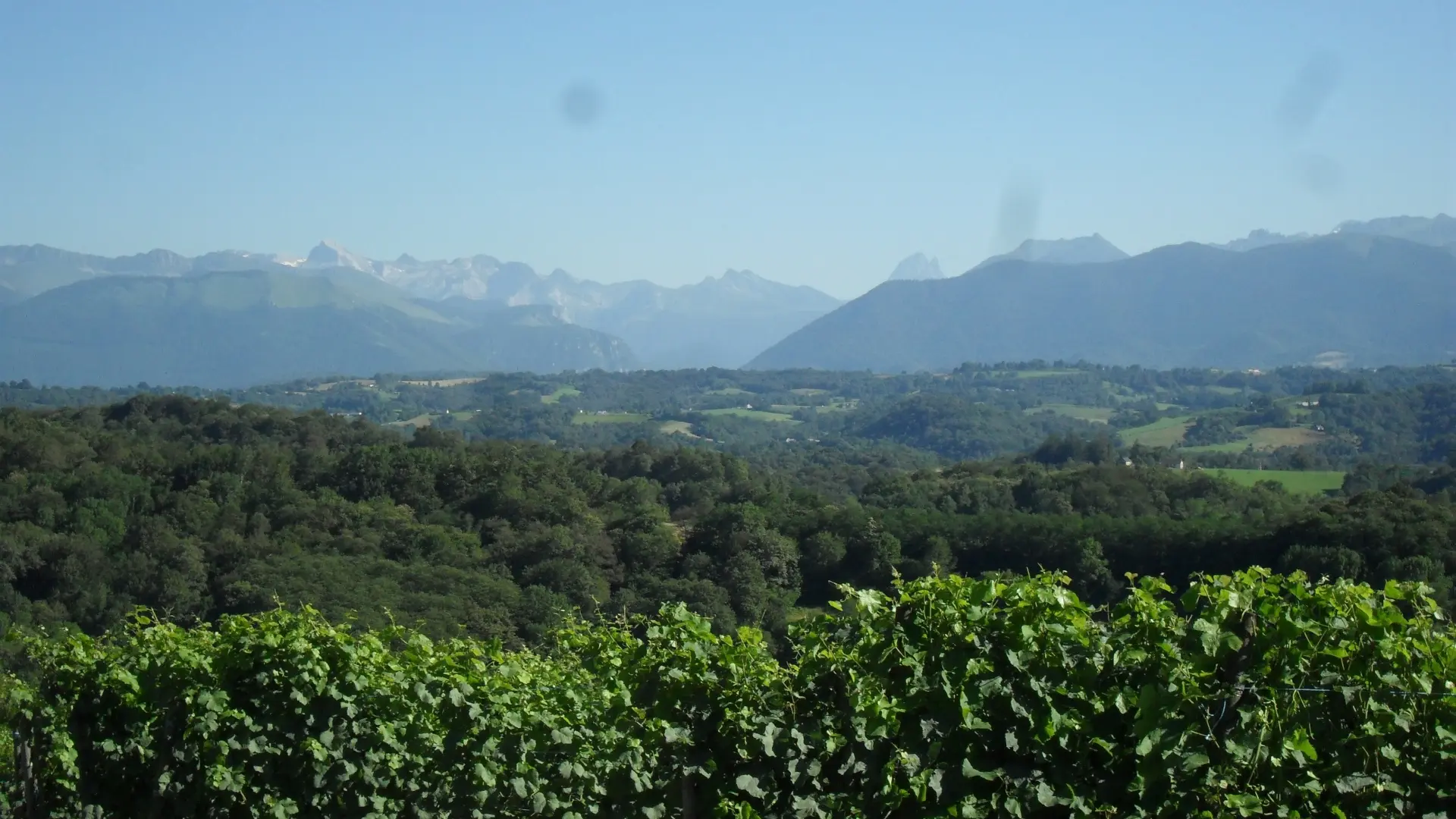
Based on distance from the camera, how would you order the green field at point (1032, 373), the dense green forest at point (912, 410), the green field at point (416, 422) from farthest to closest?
1. the green field at point (1032, 373)
2. the green field at point (416, 422)
3. the dense green forest at point (912, 410)

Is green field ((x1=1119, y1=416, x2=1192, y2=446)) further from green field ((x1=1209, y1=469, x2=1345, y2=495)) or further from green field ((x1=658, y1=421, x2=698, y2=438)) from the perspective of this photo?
green field ((x1=658, y1=421, x2=698, y2=438))

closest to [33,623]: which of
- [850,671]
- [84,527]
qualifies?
[84,527]

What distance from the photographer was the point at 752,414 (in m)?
141

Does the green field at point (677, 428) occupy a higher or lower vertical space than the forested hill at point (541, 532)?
lower

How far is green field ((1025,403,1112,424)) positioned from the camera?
133625 mm

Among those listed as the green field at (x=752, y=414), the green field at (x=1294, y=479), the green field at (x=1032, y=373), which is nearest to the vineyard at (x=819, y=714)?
the green field at (x=1294, y=479)

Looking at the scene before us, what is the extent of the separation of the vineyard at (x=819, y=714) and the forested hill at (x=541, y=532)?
20.5m

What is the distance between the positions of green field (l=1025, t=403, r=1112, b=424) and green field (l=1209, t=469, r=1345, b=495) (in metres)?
66.7

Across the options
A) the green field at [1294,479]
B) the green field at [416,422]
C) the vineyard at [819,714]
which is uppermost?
the vineyard at [819,714]

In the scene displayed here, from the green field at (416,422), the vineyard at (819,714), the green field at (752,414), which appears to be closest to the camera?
the vineyard at (819,714)

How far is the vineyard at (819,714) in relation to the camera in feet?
12.9

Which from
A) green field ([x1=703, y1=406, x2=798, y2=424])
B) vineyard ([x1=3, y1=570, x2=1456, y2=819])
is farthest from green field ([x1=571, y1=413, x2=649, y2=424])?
vineyard ([x1=3, y1=570, x2=1456, y2=819])

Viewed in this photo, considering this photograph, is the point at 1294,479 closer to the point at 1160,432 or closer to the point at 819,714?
the point at 1160,432

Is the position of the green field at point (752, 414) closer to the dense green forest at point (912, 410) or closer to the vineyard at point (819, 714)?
the dense green forest at point (912, 410)
